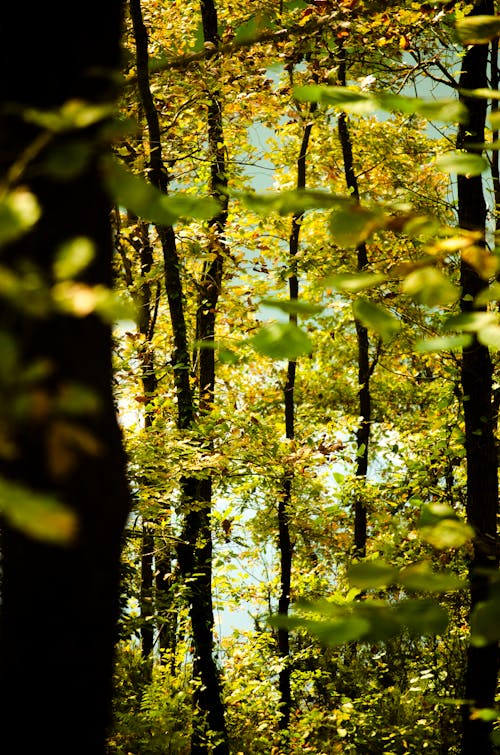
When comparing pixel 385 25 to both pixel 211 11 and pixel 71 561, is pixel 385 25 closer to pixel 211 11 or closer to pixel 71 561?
pixel 211 11

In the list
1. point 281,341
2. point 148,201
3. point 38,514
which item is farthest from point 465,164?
point 38,514

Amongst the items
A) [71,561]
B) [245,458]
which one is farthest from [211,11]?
[71,561]

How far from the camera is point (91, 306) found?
862 millimetres

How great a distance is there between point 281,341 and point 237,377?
57.0 ft

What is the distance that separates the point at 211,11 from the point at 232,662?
9.96 m

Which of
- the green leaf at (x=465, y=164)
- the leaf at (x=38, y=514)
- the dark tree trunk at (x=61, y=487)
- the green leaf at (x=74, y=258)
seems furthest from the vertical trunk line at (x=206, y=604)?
the leaf at (x=38, y=514)

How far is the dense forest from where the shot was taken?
125 cm

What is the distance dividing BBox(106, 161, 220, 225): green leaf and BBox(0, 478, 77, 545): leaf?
49 centimetres

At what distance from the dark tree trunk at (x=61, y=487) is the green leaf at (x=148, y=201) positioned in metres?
0.23

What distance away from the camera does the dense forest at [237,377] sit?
4.10 feet

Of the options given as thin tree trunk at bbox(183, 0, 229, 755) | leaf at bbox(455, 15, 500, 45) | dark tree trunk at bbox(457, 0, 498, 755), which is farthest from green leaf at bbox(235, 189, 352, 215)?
thin tree trunk at bbox(183, 0, 229, 755)

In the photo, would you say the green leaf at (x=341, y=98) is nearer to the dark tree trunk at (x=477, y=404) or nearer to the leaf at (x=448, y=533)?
the leaf at (x=448, y=533)

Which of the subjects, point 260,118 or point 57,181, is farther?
point 260,118

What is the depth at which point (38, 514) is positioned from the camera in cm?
73
